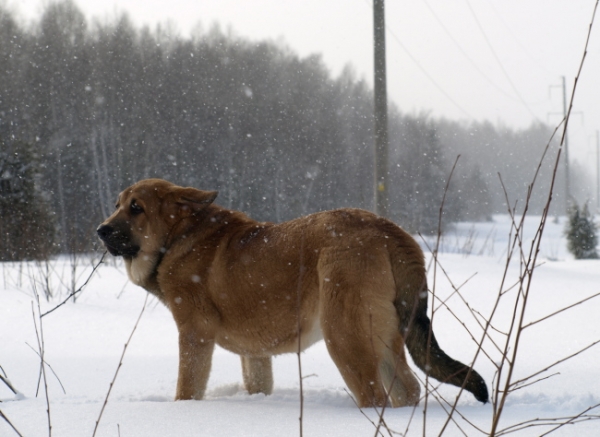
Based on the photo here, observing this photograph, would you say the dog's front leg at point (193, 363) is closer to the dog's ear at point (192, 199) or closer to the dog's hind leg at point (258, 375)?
the dog's hind leg at point (258, 375)

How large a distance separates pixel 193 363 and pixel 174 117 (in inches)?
1073

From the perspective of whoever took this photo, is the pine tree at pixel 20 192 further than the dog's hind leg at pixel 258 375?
Yes

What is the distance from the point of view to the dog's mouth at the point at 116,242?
3516 millimetres

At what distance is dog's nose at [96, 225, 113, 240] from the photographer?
3.49m

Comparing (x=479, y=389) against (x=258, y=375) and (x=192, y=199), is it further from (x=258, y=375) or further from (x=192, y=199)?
(x=192, y=199)

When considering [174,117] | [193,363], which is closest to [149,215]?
[193,363]

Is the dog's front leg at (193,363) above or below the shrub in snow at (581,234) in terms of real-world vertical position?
above

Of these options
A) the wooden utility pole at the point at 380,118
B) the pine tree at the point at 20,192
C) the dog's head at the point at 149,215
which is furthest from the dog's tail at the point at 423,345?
the pine tree at the point at 20,192

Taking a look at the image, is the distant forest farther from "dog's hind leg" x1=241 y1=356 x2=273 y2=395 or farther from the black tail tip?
the black tail tip

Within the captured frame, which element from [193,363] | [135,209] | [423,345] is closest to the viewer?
[423,345]

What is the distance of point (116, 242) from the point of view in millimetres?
3572

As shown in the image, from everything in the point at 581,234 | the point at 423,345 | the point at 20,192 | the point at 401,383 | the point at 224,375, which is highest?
the point at 20,192

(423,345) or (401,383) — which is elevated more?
(423,345)

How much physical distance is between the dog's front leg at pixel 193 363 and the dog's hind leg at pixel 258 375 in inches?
13.5
